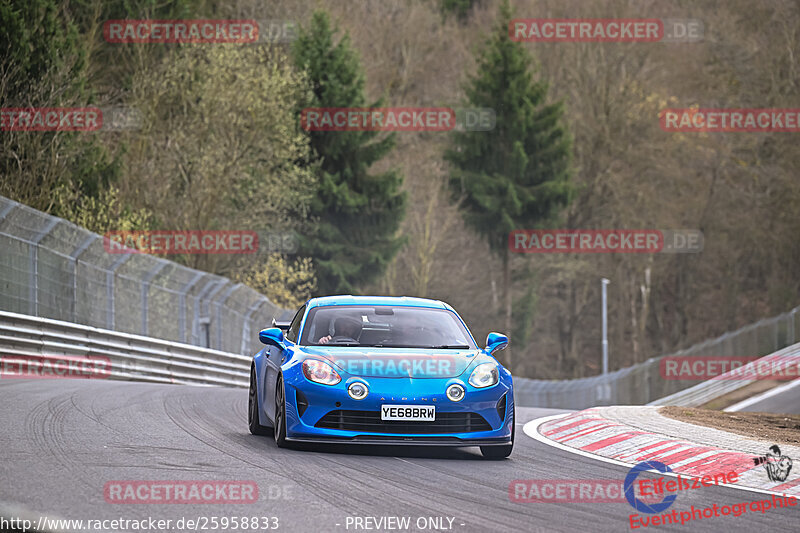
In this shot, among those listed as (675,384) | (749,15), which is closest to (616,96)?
(749,15)

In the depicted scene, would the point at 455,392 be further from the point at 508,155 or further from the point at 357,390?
the point at 508,155

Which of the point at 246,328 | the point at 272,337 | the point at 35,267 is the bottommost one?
the point at 246,328

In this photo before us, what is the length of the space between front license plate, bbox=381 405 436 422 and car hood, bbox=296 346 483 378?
0.89ft

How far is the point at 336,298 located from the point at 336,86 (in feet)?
135

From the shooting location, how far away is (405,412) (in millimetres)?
9727

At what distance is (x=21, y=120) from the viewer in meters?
28.6

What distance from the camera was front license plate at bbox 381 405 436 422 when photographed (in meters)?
9.72

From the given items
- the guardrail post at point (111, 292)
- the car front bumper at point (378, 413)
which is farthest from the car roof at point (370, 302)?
the guardrail post at point (111, 292)

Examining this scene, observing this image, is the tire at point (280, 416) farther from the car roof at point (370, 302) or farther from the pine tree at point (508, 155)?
the pine tree at point (508, 155)

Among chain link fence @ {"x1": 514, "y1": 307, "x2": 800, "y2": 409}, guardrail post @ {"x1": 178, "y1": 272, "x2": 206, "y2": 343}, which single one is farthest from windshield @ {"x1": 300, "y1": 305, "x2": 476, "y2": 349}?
chain link fence @ {"x1": 514, "y1": 307, "x2": 800, "y2": 409}

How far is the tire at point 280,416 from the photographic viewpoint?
393 inches

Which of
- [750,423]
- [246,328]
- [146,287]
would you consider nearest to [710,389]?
[246,328]

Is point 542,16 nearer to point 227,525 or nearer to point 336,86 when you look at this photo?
point 336,86

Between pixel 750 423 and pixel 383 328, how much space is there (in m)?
5.39
